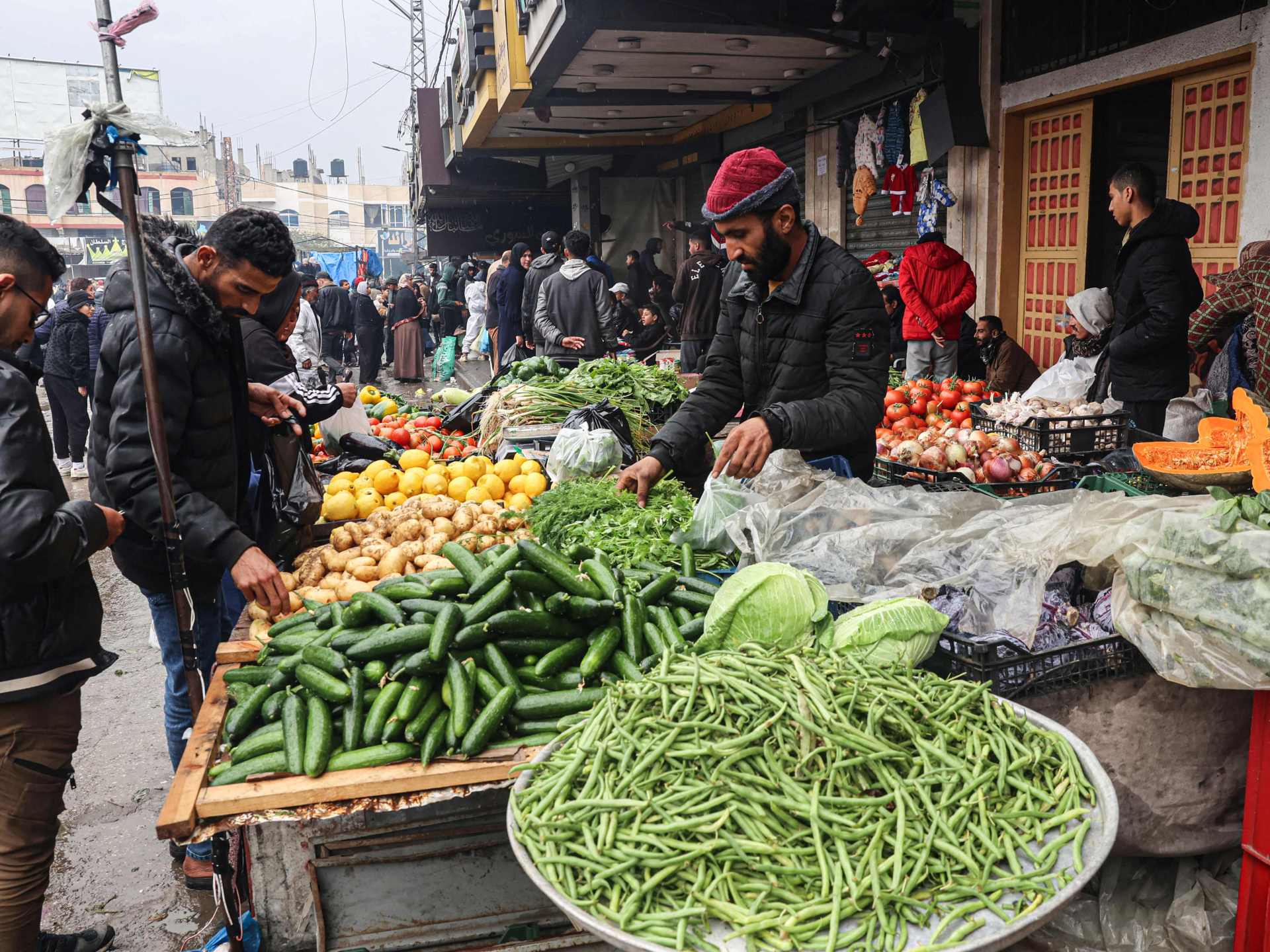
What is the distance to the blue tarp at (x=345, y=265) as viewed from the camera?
39.7 m

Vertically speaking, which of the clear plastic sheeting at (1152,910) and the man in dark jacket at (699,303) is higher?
the man in dark jacket at (699,303)

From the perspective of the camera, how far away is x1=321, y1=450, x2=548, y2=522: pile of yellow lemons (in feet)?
16.7

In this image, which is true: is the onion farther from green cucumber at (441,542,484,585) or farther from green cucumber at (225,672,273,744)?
green cucumber at (225,672,273,744)

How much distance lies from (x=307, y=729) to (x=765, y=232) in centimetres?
232

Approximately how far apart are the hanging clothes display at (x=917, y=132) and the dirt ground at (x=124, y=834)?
29.2 feet

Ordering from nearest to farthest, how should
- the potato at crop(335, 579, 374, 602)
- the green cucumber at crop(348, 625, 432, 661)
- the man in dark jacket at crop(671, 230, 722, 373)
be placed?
1. the green cucumber at crop(348, 625, 432, 661)
2. the potato at crop(335, 579, 374, 602)
3. the man in dark jacket at crop(671, 230, 722, 373)

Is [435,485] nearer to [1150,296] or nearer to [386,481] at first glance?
[386,481]

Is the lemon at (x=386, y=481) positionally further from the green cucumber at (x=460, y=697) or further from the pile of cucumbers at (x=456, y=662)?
the green cucumber at (x=460, y=697)

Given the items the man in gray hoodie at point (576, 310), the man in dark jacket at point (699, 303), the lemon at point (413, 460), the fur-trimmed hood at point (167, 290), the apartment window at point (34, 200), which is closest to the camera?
the fur-trimmed hood at point (167, 290)

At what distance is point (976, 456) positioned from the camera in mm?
5309

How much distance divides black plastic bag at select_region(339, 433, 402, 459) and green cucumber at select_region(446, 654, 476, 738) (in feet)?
12.1

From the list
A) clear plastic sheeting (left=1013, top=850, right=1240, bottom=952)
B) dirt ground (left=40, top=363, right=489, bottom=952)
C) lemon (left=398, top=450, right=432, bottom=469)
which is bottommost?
dirt ground (left=40, top=363, right=489, bottom=952)

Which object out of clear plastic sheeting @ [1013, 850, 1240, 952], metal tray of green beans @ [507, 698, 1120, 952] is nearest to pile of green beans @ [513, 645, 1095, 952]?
metal tray of green beans @ [507, 698, 1120, 952]

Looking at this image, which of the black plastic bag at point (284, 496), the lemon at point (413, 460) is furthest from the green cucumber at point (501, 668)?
the lemon at point (413, 460)
